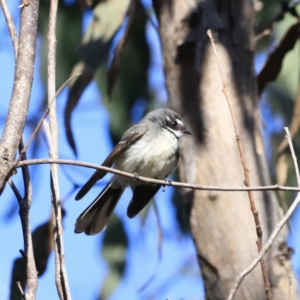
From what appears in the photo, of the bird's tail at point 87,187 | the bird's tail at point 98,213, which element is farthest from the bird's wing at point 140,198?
the bird's tail at point 87,187

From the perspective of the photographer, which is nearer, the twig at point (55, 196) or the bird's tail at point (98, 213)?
the twig at point (55, 196)

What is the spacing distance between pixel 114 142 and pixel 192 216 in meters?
0.90

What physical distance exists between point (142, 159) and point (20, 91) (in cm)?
184

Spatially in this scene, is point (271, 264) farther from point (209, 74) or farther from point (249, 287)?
point (209, 74)

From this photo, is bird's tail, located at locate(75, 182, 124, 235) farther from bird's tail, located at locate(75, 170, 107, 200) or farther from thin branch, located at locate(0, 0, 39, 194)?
thin branch, located at locate(0, 0, 39, 194)

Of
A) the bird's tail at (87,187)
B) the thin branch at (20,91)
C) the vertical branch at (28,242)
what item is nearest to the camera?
the thin branch at (20,91)

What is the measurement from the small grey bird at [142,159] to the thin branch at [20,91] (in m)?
1.55

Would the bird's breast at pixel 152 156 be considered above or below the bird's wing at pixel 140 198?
above

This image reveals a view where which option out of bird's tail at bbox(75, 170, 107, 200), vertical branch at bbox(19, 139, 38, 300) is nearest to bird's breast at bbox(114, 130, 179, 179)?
bird's tail at bbox(75, 170, 107, 200)

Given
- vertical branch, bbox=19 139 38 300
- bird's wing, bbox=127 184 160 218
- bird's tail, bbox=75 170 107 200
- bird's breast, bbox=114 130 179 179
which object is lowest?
vertical branch, bbox=19 139 38 300

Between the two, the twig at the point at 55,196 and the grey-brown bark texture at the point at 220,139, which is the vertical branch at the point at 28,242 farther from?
the grey-brown bark texture at the point at 220,139

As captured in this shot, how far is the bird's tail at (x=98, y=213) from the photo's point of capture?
10.5 feet

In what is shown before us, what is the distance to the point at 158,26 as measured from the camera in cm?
371

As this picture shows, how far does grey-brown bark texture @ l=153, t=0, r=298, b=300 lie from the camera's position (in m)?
3.23
